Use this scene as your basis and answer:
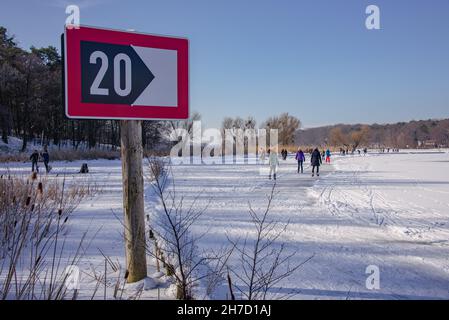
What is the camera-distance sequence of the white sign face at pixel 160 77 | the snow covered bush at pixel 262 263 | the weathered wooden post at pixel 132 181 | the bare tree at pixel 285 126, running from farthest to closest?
the bare tree at pixel 285 126, the snow covered bush at pixel 262 263, the weathered wooden post at pixel 132 181, the white sign face at pixel 160 77

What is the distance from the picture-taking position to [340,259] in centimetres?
464

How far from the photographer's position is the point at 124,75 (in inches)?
94.6

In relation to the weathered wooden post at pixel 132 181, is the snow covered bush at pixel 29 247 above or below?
below

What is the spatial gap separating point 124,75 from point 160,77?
27 centimetres

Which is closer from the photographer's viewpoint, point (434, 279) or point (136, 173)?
point (136, 173)

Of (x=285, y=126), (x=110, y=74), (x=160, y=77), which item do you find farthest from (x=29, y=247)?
(x=285, y=126)

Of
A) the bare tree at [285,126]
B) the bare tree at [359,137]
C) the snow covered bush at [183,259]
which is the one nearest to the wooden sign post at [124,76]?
the snow covered bush at [183,259]

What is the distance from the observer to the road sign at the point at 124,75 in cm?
228

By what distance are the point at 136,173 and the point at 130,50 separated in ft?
3.45

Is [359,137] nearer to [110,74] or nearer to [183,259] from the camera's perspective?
[183,259]

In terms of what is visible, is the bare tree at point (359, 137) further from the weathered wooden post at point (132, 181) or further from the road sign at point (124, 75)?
the road sign at point (124, 75)

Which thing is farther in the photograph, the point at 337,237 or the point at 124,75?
the point at 337,237
